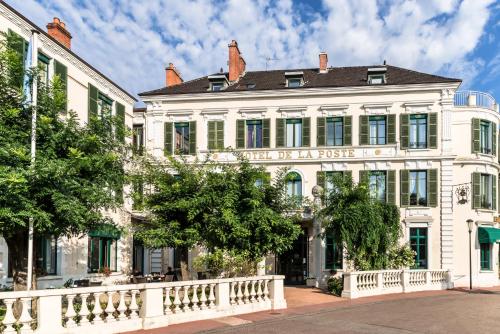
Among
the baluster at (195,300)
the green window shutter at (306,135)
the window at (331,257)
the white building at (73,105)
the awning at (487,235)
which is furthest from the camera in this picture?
the green window shutter at (306,135)

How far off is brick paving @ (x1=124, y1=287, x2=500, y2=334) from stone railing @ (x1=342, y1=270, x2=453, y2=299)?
0.58 metres

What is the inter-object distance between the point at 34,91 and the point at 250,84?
18422 mm

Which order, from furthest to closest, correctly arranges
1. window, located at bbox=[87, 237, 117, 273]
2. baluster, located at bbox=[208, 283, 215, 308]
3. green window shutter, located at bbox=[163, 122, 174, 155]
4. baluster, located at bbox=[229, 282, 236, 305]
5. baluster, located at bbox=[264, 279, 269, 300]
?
green window shutter, located at bbox=[163, 122, 174, 155] < window, located at bbox=[87, 237, 117, 273] < baluster, located at bbox=[264, 279, 269, 300] < baluster, located at bbox=[229, 282, 236, 305] < baluster, located at bbox=[208, 283, 215, 308]

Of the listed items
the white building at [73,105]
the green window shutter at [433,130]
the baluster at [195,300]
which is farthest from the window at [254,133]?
the baluster at [195,300]

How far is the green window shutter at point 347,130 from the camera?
1032 inches

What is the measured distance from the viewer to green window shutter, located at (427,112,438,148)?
25469mm

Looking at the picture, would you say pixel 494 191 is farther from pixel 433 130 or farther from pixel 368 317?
pixel 368 317

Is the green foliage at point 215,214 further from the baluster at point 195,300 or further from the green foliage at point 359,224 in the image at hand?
the green foliage at point 359,224

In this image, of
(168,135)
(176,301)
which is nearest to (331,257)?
(168,135)

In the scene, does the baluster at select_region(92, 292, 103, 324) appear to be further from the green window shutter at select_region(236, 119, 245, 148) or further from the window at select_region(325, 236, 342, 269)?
the green window shutter at select_region(236, 119, 245, 148)

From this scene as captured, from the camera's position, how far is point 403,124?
84.6 ft

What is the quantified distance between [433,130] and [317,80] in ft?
22.0

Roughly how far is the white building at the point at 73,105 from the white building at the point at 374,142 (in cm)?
447

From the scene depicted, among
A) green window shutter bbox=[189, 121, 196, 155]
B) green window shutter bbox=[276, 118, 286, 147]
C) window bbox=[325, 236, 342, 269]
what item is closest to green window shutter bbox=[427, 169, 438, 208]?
window bbox=[325, 236, 342, 269]
